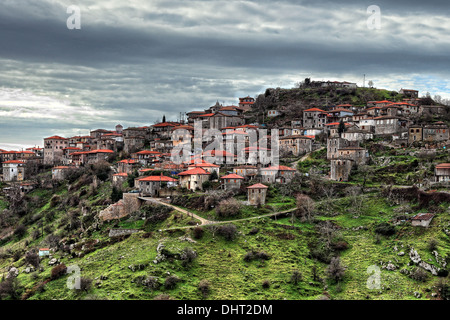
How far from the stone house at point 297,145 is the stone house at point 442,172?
2810cm

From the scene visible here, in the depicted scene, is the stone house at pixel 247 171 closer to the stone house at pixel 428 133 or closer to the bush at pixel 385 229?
the bush at pixel 385 229

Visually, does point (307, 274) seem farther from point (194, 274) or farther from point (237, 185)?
point (237, 185)

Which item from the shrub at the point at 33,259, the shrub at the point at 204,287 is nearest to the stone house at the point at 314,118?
the shrub at the point at 204,287

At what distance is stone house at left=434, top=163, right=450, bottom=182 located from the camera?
60500 millimetres

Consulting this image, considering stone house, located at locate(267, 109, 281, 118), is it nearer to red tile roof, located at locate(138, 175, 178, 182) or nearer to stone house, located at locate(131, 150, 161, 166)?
stone house, located at locate(131, 150, 161, 166)

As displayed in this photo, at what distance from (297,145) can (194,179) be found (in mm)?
A: 23737

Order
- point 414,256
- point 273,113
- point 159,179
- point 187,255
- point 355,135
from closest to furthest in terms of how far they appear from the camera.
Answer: point 414,256
point 187,255
point 159,179
point 355,135
point 273,113

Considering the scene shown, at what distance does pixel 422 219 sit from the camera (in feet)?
172

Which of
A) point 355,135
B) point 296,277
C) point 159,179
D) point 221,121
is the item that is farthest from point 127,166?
point 296,277

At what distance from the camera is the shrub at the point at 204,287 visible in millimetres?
46094

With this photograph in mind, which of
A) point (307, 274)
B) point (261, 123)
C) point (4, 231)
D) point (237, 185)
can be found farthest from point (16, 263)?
point (261, 123)

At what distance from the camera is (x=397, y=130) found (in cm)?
8700

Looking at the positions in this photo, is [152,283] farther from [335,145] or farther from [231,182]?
[335,145]

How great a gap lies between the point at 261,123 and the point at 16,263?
207 ft
